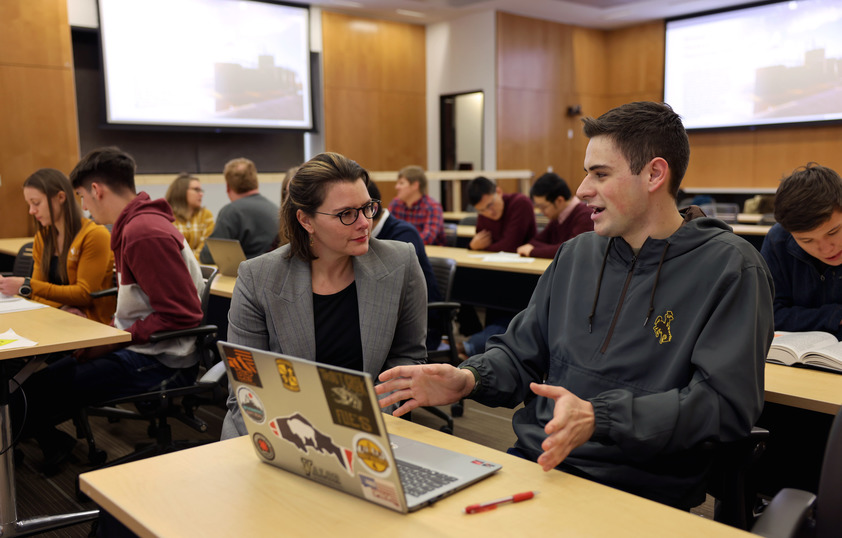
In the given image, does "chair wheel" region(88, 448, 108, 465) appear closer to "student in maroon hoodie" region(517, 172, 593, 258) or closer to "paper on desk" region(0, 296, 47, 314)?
"paper on desk" region(0, 296, 47, 314)

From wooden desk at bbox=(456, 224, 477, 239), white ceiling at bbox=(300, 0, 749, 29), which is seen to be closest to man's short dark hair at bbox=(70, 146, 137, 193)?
wooden desk at bbox=(456, 224, 477, 239)

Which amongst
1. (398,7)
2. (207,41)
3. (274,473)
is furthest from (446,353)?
(398,7)

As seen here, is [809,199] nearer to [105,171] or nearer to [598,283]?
[598,283]

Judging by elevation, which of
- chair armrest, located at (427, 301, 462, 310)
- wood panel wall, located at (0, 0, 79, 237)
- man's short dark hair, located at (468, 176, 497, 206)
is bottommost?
chair armrest, located at (427, 301, 462, 310)

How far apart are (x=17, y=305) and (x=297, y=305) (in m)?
1.86

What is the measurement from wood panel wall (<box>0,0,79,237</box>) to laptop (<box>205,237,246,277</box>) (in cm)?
369

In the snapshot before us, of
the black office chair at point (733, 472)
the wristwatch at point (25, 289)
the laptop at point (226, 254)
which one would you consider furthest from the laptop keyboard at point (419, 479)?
the laptop at point (226, 254)

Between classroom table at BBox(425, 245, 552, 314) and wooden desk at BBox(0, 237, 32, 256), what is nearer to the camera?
classroom table at BBox(425, 245, 552, 314)

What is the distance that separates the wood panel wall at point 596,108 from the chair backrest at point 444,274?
685cm

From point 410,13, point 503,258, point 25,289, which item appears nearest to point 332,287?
point 25,289

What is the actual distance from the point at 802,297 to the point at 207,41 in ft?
25.3

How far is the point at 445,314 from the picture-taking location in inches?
130

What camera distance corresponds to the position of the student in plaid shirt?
18.2ft

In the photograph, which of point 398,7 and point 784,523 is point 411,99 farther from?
point 784,523
